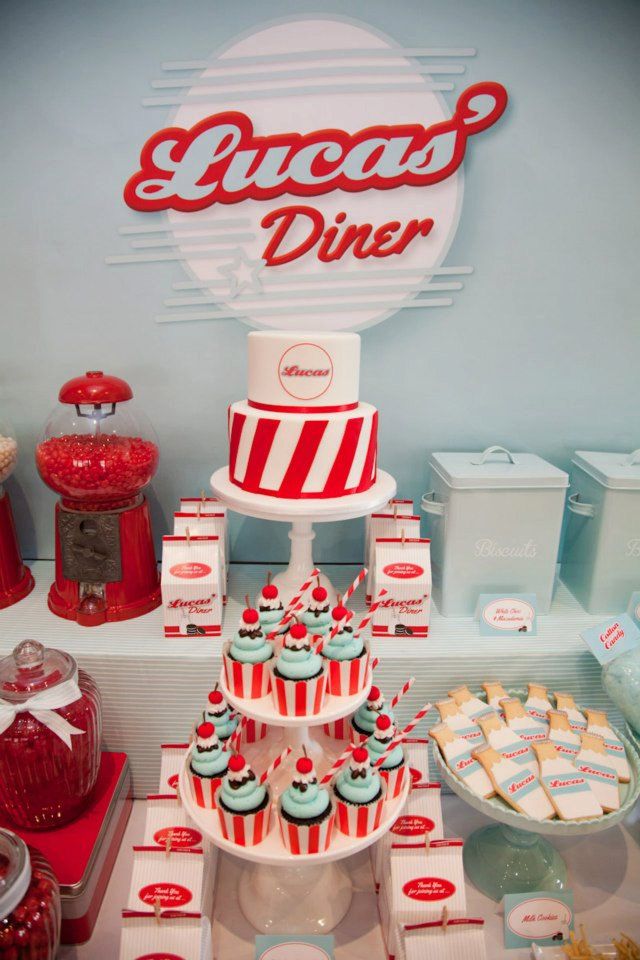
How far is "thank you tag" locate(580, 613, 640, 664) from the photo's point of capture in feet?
6.51

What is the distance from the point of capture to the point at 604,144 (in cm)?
223

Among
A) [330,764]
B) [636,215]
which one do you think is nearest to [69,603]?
[330,764]

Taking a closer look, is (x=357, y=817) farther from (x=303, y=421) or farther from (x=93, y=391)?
(x=93, y=391)

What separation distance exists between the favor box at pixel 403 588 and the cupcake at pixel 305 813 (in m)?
0.73

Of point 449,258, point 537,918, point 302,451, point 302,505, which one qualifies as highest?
point 449,258

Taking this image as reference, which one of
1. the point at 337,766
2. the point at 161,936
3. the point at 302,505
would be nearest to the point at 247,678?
the point at 337,766

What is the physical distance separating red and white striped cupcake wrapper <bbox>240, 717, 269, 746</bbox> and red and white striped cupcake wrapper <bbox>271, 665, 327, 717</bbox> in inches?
15.2

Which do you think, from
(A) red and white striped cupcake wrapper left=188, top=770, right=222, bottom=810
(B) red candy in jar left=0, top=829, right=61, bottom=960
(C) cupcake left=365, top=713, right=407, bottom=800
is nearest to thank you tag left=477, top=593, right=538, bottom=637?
(C) cupcake left=365, top=713, right=407, bottom=800

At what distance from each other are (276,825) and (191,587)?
2.49 feet

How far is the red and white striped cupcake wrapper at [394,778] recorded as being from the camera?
5.12ft

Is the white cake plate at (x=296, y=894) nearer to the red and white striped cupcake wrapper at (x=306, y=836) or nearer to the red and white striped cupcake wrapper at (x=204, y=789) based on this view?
the red and white striped cupcake wrapper at (x=204, y=789)

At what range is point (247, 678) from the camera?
4.83ft

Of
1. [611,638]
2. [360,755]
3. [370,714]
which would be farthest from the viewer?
[611,638]

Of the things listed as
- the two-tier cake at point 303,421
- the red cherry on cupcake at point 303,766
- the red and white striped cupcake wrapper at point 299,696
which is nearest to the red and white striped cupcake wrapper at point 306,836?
the red cherry on cupcake at point 303,766
